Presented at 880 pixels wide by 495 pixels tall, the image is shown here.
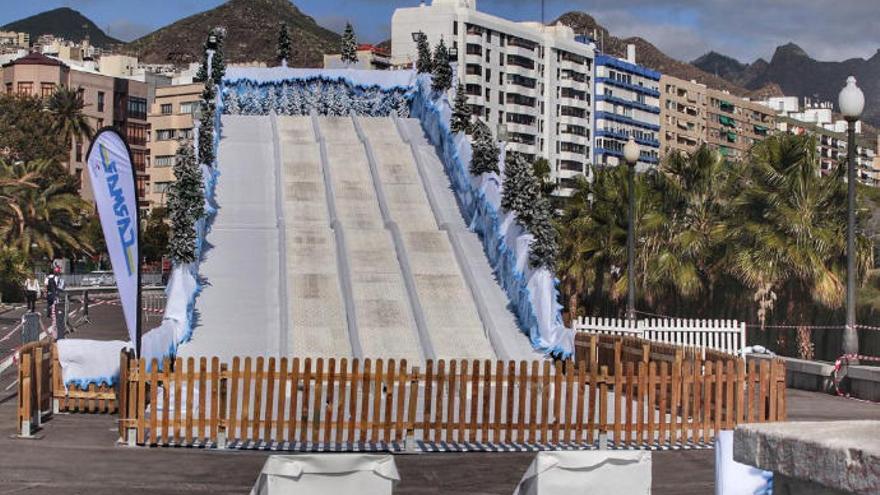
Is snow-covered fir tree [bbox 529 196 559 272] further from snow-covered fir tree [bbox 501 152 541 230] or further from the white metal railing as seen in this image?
the white metal railing

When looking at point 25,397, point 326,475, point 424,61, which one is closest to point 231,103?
point 424,61

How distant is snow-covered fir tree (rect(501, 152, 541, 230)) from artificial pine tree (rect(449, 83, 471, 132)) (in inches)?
246

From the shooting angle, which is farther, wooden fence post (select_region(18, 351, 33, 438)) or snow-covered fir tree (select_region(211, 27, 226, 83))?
snow-covered fir tree (select_region(211, 27, 226, 83))

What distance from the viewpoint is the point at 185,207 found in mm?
28562

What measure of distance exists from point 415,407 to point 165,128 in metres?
140

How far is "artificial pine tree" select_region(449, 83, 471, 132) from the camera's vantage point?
3681cm

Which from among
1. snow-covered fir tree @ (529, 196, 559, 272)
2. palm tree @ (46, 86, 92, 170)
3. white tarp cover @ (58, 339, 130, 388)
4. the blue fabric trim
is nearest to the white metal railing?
the blue fabric trim

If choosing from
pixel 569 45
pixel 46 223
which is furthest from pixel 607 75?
pixel 46 223

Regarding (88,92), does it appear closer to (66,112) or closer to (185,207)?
(66,112)

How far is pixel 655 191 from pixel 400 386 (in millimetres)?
28294

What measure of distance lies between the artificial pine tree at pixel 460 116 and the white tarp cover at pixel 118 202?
759 inches

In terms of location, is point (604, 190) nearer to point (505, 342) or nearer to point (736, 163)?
point (736, 163)

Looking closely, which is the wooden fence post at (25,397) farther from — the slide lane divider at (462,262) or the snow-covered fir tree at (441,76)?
the snow-covered fir tree at (441,76)

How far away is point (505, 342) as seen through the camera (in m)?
26.6
